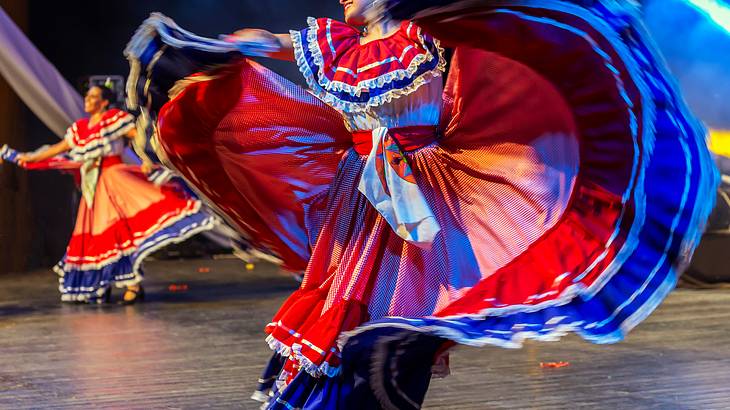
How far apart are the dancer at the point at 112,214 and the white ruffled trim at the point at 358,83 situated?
156 inches

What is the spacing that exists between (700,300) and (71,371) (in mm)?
3737

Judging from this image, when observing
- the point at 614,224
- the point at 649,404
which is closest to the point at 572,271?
the point at 614,224

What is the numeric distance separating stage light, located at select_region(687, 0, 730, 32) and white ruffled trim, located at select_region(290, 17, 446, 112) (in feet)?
15.6

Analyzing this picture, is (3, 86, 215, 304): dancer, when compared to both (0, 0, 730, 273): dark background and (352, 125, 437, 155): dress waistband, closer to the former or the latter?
(0, 0, 730, 273): dark background

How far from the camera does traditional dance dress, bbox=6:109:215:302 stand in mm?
6348

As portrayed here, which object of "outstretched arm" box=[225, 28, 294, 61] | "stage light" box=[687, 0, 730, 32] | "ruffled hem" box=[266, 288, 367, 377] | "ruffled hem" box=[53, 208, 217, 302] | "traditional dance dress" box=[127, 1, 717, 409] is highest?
"outstretched arm" box=[225, 28, 294, 61]

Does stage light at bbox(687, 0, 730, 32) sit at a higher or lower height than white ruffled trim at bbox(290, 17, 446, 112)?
lower

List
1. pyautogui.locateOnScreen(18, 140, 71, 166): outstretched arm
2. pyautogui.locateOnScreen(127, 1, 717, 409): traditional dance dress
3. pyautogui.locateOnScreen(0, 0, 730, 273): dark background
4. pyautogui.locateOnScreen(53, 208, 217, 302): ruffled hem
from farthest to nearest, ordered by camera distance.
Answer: pyautogui.locateOnScreen(0, 0, 730, 273): dark background → pyautogui.locateOnScreen(18, 140, 71, 166): outstretched arm → pyautogui.locateOnScreen(53, 208, 217, 302): ruffled hem → pyautogui.locateOnScreen(127, 1, 717, 409): traditional dance dress

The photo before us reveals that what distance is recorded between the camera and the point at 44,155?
6605 millimetres

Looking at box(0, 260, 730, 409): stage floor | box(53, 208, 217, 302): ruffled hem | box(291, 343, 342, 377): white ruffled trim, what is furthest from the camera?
box(53, 208, 217, 302): ruffled hem

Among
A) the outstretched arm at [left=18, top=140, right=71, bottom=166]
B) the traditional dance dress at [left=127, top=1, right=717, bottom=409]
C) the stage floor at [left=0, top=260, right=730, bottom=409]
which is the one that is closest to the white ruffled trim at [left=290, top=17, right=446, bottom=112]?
the traditional dance dress at [left=127, top=1, right=717, bottom=409]

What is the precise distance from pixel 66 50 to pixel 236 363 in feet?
19.9

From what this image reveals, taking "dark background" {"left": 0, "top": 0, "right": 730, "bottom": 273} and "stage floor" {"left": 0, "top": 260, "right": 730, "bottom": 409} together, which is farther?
"dark background" {"left": 0, "top": 0, "right": 730, "bottom": 273}

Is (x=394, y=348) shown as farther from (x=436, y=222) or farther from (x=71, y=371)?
(x=71, y=371)
